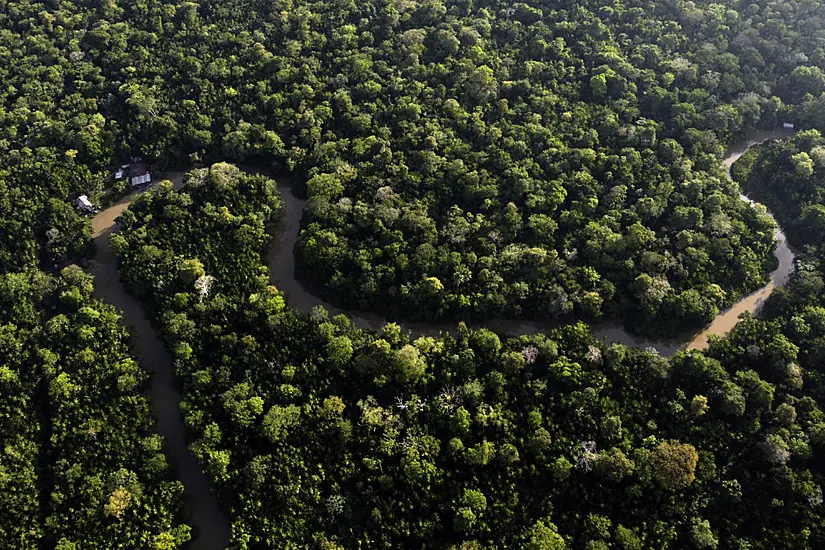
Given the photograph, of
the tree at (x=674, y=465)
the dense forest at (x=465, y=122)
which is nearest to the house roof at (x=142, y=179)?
the dense forest at (x=465, y=122)

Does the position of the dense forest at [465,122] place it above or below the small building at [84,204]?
above

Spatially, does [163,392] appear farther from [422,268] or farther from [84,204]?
[422,268]

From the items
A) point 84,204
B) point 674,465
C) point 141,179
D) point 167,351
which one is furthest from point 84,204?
point 674,465

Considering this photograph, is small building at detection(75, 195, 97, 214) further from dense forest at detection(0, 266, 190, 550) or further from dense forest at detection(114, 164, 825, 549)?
dense forest at detection(114, 164, 825, 549)

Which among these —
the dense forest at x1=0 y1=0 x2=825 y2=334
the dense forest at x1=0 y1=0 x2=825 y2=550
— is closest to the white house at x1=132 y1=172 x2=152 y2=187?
the dense forest at x1=0 y1=0 x2=825 y2=550

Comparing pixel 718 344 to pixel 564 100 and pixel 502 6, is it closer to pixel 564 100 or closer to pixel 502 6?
pixel 564 100

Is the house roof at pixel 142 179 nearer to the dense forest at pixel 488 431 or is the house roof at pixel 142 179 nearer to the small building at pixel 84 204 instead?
the small building at pixel 84 204
